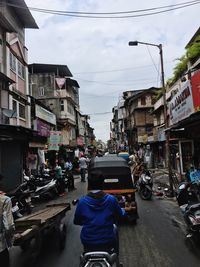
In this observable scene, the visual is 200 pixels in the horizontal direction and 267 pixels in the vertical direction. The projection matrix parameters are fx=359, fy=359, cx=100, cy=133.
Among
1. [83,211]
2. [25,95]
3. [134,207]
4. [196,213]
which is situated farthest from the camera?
[25,95]

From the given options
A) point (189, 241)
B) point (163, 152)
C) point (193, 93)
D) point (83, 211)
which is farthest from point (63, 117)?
point (83, 211)

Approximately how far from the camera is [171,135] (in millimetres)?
18562

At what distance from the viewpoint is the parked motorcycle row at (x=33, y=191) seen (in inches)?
473

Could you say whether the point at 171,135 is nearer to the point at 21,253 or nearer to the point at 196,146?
the point at 196,146

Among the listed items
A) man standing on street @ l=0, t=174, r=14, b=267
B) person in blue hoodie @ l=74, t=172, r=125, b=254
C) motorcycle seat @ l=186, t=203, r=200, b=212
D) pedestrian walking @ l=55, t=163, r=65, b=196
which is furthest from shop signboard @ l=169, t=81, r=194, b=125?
man standing on street @ l=0, t=174, r=14, b=267

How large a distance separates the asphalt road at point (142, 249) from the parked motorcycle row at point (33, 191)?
1.90 meters

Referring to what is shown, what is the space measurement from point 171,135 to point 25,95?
43.8 feet

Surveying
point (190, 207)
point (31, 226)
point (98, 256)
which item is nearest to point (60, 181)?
point (190, 207)

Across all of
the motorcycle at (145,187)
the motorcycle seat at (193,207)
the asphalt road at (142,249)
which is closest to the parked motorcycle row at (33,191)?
the asphalt road at (142,249)

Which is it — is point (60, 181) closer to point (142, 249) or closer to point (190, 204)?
point (190, 204)

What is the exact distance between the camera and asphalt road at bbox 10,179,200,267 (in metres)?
6.96

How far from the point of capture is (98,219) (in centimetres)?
471

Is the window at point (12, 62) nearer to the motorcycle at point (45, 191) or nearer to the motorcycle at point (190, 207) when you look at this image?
the motorcycle at point (45, 191)

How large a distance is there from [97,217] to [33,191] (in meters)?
10.7
